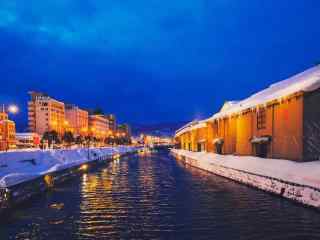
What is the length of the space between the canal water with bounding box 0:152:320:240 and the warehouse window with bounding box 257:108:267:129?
10.3 meters

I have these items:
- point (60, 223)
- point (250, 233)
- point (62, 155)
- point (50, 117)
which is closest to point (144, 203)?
point (60, 223)

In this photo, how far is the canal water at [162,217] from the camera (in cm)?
1179

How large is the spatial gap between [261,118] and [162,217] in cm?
1942

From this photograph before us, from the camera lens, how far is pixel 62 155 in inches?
1650

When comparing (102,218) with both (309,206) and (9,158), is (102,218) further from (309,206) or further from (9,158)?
(9,158)

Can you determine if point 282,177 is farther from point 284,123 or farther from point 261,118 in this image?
point 261,118

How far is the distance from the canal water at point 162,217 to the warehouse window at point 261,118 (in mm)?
10350

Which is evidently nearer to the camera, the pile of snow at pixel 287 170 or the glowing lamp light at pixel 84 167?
the pile of snow at pixel 287 170

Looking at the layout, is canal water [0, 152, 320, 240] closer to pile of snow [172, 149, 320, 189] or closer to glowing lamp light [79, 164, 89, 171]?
pile of snow [172, 149, 320, 189]

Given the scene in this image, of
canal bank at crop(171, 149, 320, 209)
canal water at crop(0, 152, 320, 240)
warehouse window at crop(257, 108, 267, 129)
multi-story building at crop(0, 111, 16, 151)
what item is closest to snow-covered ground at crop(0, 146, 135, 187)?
canal water at crop(0, 152, 320, 240)

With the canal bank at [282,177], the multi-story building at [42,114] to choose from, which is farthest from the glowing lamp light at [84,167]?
the multi-story building at [42,114]

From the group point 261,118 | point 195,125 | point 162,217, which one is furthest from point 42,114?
point 162,217

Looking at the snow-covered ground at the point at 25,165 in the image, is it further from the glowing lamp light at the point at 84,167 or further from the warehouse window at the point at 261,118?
the warehouse window at the point at 261,118

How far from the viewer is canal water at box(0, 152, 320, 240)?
11.8 metres
